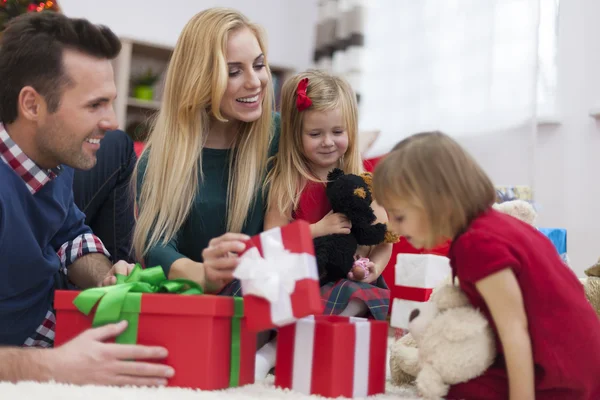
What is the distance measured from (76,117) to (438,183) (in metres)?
0.81

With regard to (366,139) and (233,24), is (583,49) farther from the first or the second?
(233,24)

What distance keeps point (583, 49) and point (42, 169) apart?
234 cm

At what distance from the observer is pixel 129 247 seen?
185 cm

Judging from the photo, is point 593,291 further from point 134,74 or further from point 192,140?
point 134,74

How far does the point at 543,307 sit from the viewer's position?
3.28 ft

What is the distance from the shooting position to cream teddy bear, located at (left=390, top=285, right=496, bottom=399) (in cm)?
100

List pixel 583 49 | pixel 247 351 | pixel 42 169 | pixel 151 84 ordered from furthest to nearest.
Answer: pixel 151 84 < pixel 583 49 < pixel 42 169 < pixel 247 351

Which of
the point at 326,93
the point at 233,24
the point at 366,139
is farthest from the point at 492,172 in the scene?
the point at 233,24

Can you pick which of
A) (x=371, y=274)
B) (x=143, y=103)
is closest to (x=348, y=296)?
(x=371, y=274)

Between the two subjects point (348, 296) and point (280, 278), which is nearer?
point (280, 278)

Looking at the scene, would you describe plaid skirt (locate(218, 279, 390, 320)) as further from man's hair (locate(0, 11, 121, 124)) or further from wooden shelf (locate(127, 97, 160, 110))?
wooden shelf (locate(127, 97, 160, 110))

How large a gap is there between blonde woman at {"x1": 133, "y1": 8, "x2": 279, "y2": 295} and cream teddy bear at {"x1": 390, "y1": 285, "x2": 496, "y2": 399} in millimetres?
560

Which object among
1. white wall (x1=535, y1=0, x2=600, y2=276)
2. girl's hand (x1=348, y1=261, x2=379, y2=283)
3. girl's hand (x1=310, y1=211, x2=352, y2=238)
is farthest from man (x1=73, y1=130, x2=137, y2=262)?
white wall (x1=535, y1=0, x2=600, y2=276)

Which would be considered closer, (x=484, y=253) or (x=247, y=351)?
(x=484, y=253)
